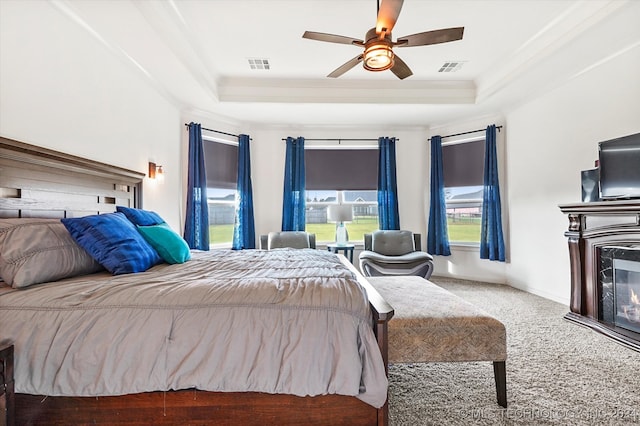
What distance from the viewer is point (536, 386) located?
74.6 inches

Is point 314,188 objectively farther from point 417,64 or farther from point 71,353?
point 71,353

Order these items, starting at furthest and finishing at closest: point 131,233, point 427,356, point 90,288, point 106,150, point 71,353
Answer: point 106,150, point 131,233, point 427,356, point 90,288, point 71,353

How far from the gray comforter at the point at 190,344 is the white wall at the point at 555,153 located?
370 centimetres

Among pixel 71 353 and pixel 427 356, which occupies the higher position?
pixel 71 353

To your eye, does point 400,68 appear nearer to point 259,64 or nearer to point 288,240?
point 259,64

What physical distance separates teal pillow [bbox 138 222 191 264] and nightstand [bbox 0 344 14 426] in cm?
112

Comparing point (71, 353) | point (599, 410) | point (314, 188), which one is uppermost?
point (314, 188)

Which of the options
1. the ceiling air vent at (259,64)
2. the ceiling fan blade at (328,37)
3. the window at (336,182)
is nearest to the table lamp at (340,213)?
the window at (336,182)

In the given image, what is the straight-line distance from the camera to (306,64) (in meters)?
3.80

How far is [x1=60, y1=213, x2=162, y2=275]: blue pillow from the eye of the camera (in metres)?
1.78

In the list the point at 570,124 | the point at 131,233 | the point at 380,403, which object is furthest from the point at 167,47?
the point at 570,124

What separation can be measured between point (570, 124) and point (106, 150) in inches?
202

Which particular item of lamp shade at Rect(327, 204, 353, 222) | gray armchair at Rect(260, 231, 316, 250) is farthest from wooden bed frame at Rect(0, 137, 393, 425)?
lamp shade at Rect(327, 204, 353, 222)

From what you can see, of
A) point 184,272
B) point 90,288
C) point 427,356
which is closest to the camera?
point 90,288
